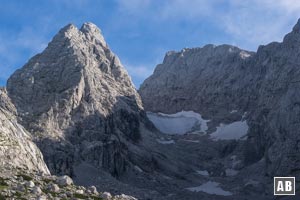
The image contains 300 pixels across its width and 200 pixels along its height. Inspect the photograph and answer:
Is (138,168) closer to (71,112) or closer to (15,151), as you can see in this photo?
(71,112)

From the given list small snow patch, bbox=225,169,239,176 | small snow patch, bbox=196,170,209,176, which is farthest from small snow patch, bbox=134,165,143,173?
small snow patch, bbox=225,169,239,176

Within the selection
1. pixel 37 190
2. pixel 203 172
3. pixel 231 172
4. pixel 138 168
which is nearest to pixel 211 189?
pixel 203 172

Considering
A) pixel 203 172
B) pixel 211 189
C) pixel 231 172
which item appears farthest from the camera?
pixel 231 172

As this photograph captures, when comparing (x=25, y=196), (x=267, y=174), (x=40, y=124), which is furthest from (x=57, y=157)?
(x=25, y=196)

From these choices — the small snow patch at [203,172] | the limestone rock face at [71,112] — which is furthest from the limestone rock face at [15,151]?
the small snow patch at [203,172]

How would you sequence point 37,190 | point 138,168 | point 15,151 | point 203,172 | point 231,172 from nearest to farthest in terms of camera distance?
point 37,190
point 15,151
point 138,168
point 203,172
point 231,172

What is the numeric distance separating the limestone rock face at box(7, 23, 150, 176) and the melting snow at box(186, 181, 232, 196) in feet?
73.3

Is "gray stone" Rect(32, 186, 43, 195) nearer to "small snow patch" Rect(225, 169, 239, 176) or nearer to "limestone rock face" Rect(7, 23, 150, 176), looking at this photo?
"limestone rock face" Rect(7, 23, 150, 176)

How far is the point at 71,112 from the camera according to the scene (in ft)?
557

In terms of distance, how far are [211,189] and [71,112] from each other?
158ft

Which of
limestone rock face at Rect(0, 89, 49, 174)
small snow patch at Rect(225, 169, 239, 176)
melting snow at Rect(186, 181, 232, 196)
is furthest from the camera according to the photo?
small snow patch at Rect(225, 169, 239, 176)

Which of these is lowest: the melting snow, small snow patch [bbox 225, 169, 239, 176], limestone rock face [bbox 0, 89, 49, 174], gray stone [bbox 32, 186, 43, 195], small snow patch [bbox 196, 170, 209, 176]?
gray stone [bbox 32, 186, 43, 195]

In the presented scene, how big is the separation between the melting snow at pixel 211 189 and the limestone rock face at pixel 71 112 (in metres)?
22.3

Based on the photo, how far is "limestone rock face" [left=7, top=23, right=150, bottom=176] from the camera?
5979 inches
